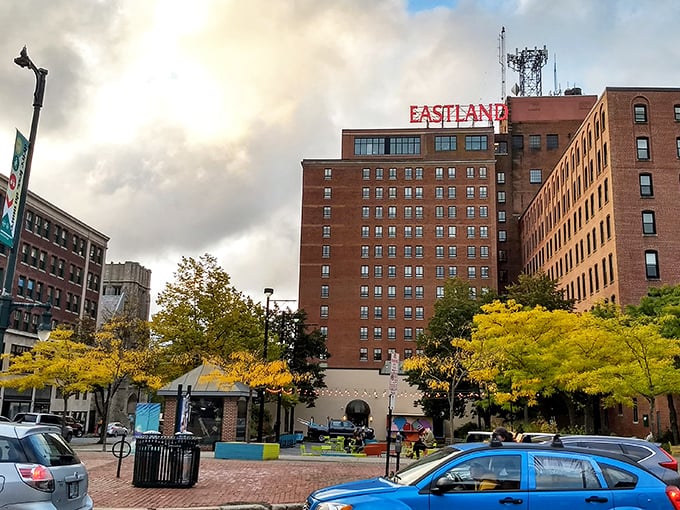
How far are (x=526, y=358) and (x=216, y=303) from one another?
21.0 meters

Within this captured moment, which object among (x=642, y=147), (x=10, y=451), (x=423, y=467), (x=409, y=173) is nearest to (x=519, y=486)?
(x=423, y=467)

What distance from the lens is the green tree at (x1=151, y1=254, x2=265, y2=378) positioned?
4391 cm

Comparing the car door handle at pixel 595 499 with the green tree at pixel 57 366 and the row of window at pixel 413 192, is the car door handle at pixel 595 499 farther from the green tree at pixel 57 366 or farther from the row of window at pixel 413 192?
the row of window at pixel 413 192

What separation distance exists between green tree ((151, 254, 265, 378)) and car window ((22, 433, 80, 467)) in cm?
3383

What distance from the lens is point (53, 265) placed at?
65.9 m

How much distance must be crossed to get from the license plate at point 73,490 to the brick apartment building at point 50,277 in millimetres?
49907

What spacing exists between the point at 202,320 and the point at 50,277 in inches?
1065

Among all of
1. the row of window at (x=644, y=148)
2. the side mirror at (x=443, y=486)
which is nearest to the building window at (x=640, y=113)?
the row of window at (x=644, y=148)

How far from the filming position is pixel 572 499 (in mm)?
8086

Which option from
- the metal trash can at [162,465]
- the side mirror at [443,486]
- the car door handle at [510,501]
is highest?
the side mirror at [443,486]

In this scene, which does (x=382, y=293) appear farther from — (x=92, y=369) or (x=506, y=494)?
(x=506, y=494)

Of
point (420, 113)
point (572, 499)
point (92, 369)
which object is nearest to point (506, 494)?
point (572, 499)

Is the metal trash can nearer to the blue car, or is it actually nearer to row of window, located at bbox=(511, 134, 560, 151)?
the blue car

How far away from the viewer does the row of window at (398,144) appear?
97125 millimetres
